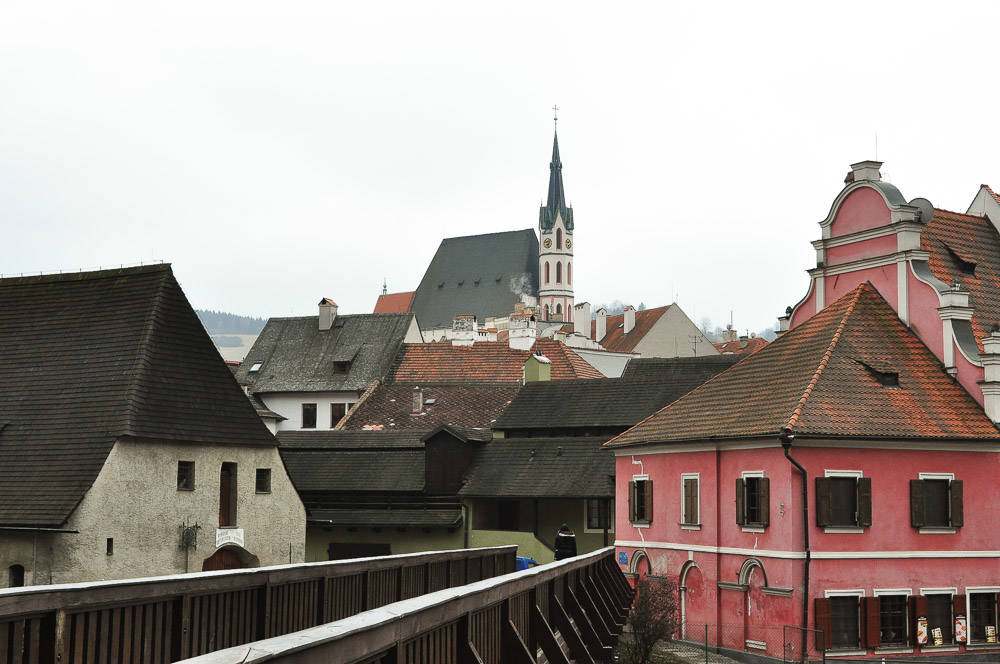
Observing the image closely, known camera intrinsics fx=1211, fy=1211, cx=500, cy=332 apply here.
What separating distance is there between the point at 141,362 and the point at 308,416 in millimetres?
39417

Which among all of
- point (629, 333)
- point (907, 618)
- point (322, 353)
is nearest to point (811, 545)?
point (907, 618)

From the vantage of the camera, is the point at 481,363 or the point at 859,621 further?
the point at 481,363

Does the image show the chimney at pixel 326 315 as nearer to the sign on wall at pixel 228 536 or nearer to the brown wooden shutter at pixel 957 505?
the sign on wall at pixel 228 536

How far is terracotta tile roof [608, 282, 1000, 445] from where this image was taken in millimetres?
31344

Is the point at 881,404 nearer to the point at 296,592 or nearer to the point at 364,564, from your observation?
the point at 364,564

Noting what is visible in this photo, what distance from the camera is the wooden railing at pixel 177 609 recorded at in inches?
330

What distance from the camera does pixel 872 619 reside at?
30.6m

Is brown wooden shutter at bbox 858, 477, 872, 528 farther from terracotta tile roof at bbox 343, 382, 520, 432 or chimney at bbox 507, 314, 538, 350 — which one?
chimney at bbox 507, 314, 538, 350

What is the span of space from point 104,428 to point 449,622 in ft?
97.3

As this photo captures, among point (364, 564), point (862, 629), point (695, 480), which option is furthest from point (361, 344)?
point (364, 564)

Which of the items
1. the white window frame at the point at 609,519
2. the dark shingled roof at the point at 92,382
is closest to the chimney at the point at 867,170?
the white window frame at the point at 609,519

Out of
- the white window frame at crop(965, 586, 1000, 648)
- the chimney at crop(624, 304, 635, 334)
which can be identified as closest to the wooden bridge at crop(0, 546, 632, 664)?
the white window frame at crop(965, 586, 1000, 648)

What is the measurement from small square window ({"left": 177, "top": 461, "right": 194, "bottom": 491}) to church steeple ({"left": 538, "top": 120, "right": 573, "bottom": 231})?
129184 millimetres

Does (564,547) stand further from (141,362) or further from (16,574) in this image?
(141,362)
